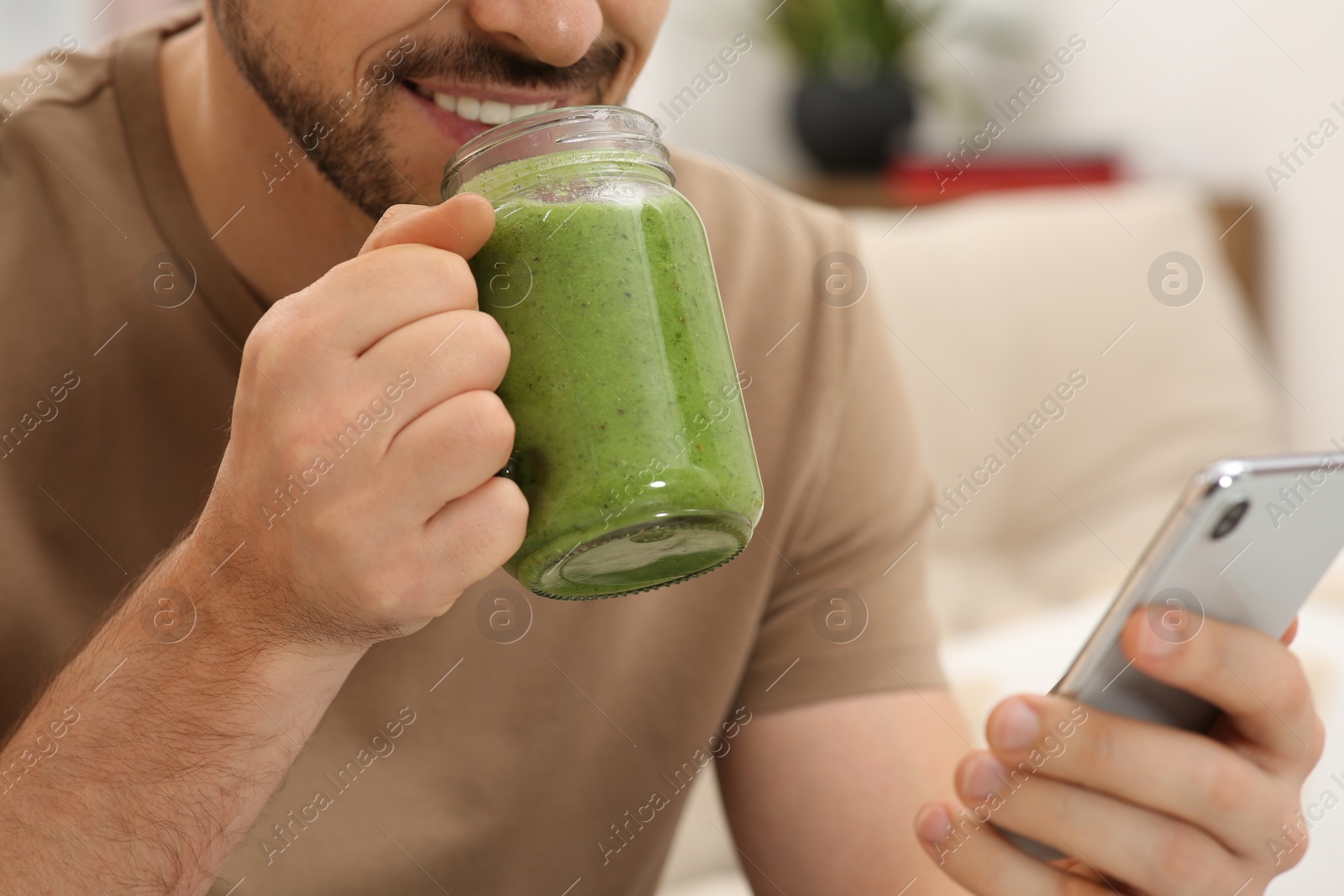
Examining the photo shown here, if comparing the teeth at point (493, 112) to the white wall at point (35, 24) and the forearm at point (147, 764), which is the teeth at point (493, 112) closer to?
the forearm at point (147, 764)

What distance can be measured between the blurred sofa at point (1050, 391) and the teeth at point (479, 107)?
1.38 metres

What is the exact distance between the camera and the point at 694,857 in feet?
5.54

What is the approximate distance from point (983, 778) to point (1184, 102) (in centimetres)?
234

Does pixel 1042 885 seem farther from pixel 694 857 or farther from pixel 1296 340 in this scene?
pixel 1296 340

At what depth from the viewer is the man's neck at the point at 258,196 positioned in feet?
3.17

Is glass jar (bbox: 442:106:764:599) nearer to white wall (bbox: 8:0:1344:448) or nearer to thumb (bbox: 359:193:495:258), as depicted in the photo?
thumb (bbox: 359:193:495:258)

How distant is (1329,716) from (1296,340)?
4.47 feet

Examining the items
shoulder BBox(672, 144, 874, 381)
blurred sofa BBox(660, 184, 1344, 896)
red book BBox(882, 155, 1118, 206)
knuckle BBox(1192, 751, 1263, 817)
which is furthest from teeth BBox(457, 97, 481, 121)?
red book BBox(882, 155, 1118, 206)

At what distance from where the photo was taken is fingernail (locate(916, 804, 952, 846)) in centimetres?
81

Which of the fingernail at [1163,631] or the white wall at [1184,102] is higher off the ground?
the fingernail at [1163,631]

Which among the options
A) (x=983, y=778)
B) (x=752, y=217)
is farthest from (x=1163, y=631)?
(x=752, y=217)

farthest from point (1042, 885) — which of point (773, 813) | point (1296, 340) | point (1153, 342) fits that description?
point (1296, 340)

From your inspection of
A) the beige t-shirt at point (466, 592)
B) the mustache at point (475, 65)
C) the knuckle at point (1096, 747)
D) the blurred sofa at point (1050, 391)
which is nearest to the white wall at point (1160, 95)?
the blurred sofa at point (1050, 391)

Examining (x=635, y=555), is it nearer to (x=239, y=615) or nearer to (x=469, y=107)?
(x=239, y=615)
